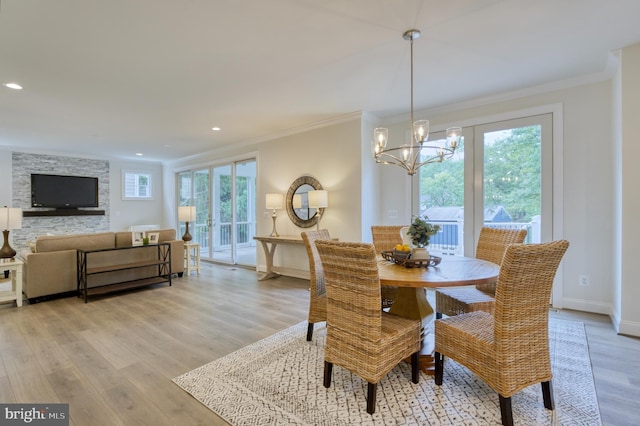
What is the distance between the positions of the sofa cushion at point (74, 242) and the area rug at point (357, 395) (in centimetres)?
321

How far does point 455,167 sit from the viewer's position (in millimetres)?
4281

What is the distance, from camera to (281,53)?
109 inches

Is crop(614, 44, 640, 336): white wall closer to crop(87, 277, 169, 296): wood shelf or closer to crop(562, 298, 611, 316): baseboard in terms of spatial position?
crop(562, 298, 611, 316): baseboard

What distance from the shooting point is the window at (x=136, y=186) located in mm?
8023

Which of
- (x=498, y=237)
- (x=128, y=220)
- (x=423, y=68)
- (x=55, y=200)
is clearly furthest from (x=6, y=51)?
(x=128, y=220)

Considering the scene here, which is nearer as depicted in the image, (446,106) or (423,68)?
(423,68)

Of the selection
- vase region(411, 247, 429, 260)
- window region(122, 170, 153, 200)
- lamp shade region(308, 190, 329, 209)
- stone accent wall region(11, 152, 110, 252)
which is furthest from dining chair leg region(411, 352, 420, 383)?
window region(122, 170, 153, 200)

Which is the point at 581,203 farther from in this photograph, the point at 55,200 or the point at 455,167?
the point at 55,200

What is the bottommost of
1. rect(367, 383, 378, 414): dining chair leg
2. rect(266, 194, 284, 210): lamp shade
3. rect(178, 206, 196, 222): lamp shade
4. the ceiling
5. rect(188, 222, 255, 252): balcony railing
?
rect(367, 383, 378, 414): dining chair leg

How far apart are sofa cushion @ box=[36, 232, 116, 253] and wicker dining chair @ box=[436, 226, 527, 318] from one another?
459cm

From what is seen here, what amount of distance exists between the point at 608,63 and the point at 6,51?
564cm

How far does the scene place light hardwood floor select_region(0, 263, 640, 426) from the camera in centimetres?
188

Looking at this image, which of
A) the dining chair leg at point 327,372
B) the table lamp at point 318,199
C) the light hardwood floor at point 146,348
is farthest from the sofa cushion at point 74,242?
the dining chair leg at point 327,372

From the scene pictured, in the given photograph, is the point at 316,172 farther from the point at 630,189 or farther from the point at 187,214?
the point at 630,189
